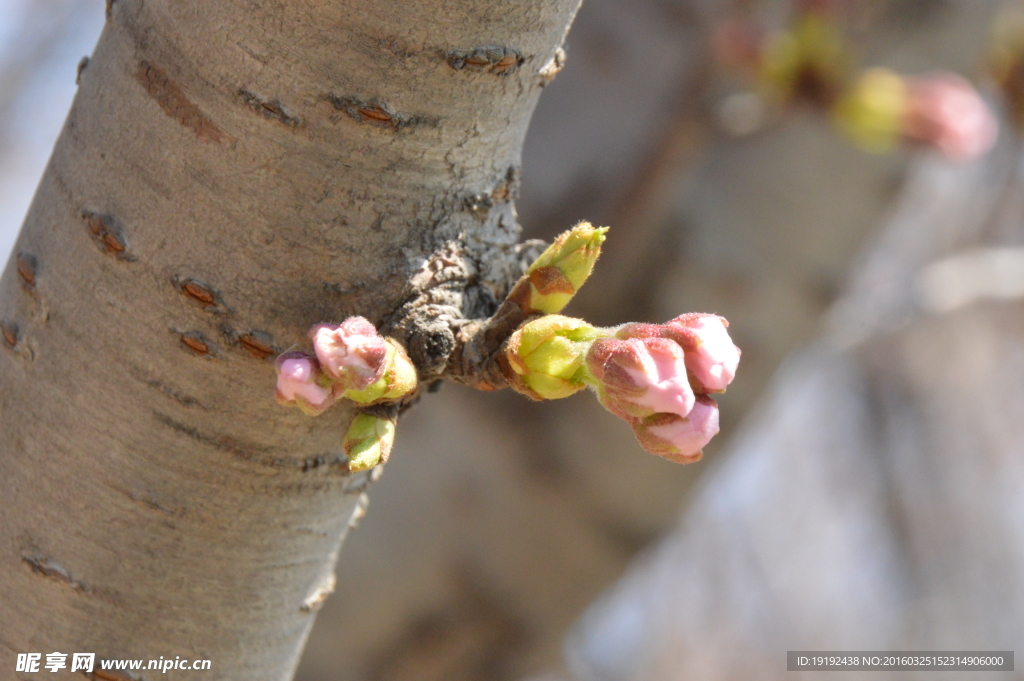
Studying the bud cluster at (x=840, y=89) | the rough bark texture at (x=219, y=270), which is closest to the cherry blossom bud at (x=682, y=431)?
the rough bark texture at (x=219, y=270)

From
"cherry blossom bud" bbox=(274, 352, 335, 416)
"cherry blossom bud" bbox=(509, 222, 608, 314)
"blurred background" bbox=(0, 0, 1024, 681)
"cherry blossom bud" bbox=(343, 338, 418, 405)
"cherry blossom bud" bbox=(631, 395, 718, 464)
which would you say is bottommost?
"cherry blossom bud" bbox=(631, 395, 718, 464)

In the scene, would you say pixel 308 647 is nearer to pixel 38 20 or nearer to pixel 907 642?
pixel 907 642

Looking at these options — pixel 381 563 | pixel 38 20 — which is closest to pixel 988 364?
pixel 381 563

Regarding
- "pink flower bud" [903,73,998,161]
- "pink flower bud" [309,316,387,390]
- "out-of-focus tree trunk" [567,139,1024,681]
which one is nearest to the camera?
"pink flower bud" [309,316,387,390]

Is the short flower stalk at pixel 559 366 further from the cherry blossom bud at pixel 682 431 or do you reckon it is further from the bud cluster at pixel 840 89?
the bud cluster at pixel 840 89

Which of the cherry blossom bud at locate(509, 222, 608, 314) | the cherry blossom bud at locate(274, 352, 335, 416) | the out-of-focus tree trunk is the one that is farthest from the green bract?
the out-of-focus tree trunk

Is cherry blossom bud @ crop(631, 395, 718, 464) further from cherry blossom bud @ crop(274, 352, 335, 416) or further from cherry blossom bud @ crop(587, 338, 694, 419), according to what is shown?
cherry blossom bud @ crop(274, 352, 335, 416)
